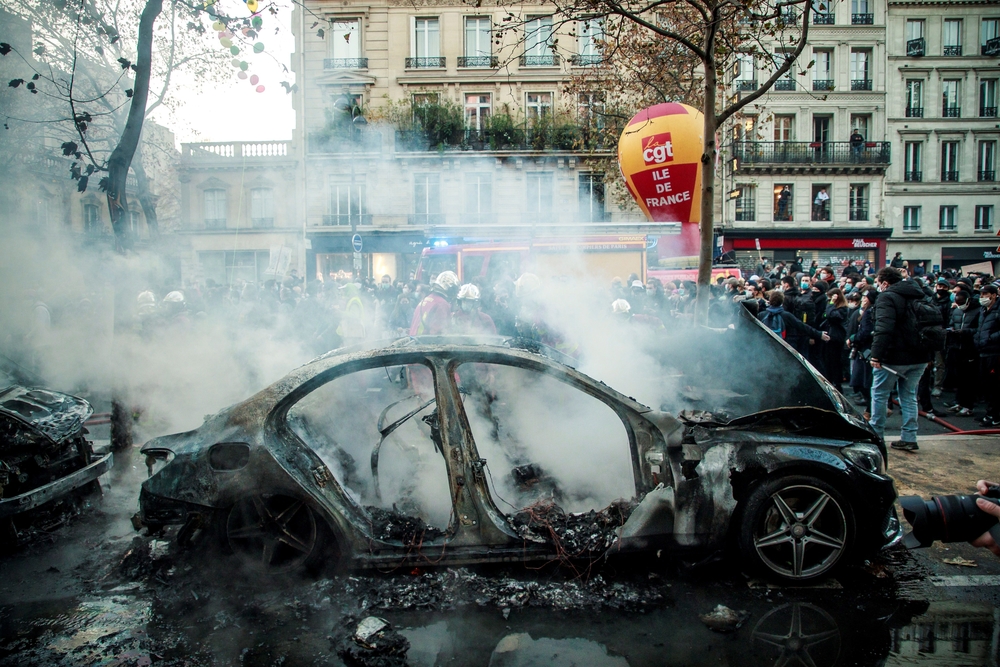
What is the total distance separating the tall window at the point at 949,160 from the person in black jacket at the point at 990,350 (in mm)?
28115

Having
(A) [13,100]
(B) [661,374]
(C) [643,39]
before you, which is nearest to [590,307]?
(B) [661,374]

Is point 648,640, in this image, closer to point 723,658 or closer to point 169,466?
point 723,658

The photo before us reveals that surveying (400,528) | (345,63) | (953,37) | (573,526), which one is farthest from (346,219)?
(953,37)

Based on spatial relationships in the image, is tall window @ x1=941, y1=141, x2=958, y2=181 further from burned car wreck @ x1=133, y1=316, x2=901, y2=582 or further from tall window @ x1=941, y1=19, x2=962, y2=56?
burned car wreck @ x1=133, y1=316, x2=901, y2=582

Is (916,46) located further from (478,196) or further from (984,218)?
(478,196)

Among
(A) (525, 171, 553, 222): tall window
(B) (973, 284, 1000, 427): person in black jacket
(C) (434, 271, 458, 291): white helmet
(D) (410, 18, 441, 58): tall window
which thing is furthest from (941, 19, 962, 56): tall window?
(C) (434, 271, 458, 291): white helmet

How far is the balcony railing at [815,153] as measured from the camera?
91.3 ft

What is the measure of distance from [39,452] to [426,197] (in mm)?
7245

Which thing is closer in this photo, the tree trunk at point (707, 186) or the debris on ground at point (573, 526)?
the debris on ground at point (573, 526)

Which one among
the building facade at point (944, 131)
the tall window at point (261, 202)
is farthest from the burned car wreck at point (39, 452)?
the building facade at point (944, 131)

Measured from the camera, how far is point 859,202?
93.7ft

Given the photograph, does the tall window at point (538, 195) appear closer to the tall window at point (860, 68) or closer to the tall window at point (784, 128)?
the tall window at point (784, 128)

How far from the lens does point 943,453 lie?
550 centimetres

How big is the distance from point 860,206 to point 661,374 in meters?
29.4
